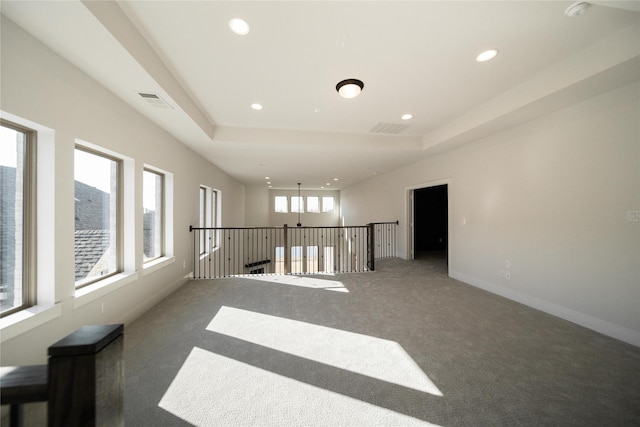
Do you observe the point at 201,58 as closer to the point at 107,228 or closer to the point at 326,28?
the point at 326,28

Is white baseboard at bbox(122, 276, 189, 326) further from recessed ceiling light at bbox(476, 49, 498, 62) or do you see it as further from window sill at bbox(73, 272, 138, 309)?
recessed ceiling light at bbox(476, 49, 498, 62)

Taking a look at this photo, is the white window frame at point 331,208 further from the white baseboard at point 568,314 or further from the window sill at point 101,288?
the window sill at point 101,288

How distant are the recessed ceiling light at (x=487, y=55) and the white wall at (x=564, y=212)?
1472 millimetres

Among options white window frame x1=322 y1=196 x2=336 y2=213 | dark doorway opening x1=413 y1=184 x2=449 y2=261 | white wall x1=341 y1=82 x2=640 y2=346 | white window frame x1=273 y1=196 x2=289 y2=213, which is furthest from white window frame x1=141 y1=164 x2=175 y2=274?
white window frame x1=322 y1=196 x2=336 y2=213

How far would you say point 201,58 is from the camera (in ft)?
7.90

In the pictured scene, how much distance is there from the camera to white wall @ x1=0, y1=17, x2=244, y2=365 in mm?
1694

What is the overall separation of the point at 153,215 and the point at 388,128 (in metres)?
4.32

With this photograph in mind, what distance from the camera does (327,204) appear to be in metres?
13.8

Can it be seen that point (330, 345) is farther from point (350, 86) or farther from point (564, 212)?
point (564, 212)

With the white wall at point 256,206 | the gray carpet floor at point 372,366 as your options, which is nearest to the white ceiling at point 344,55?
the gray carpet floor at point 372,366

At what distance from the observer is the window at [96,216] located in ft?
7.91

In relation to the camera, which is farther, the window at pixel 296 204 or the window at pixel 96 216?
the window at pixel 296 204

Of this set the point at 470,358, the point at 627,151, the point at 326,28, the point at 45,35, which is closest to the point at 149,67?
the point at 45,35

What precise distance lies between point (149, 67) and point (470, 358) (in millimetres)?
4093
